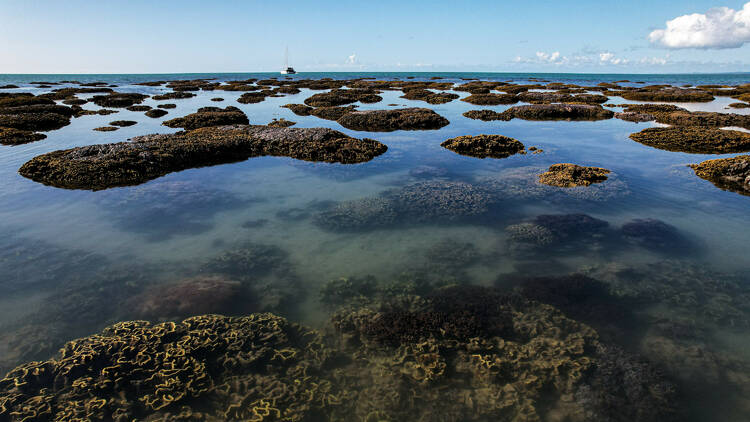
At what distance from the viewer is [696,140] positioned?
903 inches

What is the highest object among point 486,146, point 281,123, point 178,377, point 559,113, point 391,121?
point 559,113

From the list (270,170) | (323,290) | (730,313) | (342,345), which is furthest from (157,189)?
(730,313)

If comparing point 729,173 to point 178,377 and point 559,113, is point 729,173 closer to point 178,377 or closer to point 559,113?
point 559,113

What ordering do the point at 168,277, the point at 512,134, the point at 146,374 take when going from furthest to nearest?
the point at 512,134 < the point at 168,277 < the point at 146,374

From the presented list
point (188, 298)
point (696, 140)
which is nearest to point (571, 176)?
point (696, 140)

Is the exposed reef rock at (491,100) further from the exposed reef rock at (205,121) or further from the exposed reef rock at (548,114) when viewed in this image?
the exposed reef rock at (205,121)

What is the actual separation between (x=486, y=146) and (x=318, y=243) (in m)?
15.7

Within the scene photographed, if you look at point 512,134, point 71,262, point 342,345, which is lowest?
point 342,345

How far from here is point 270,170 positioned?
60.0 feet

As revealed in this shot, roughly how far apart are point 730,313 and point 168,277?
13.4 meters

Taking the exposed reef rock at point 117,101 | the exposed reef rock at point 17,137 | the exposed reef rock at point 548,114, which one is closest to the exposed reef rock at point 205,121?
the exposed reef rock at point 17,137

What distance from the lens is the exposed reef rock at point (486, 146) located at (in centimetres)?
2153

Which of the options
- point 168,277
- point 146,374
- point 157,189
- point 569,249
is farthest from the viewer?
point 157,189

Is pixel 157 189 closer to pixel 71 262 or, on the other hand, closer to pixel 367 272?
pixel 71 262
